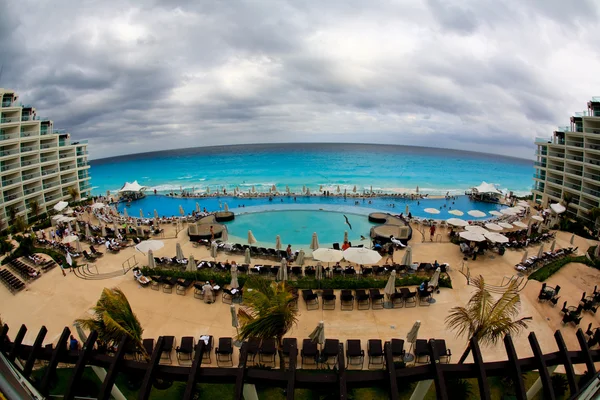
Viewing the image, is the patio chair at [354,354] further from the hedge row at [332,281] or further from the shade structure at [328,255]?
the shade structure at [328,255]

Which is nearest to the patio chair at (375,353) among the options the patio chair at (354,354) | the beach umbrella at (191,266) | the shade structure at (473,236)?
the patio chair at (354,354)

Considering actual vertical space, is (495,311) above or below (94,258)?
above

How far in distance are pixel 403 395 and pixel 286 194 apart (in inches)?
1446

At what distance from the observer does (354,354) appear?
10812mm

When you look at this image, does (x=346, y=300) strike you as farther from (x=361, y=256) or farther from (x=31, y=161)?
(x=31, y=161)

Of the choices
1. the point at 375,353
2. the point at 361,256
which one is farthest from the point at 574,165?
the point at 375,353

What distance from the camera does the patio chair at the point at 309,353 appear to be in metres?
10.8

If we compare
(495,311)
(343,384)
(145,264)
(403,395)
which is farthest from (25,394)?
(145,264)

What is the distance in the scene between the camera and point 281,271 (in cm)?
1681

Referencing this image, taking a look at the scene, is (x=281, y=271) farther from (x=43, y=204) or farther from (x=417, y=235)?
(x=43, y=204)

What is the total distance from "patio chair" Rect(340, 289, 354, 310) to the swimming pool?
23099 mm

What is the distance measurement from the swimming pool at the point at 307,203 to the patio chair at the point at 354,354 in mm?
26803

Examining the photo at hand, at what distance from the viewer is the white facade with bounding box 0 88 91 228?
3259cm

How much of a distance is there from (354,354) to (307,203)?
2988 centimetres
